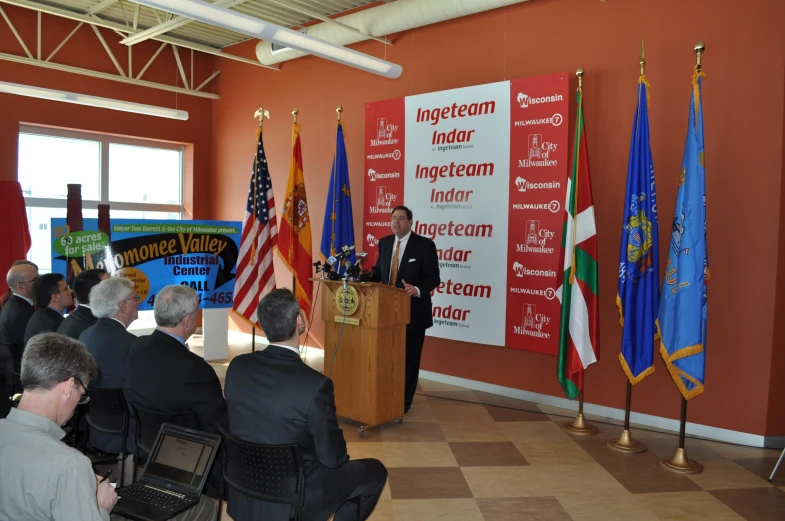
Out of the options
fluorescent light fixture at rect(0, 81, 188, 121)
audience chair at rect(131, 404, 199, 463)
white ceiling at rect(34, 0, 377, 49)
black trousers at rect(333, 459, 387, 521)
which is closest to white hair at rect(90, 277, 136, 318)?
audience chair at rect(131, 404, 199, 463)

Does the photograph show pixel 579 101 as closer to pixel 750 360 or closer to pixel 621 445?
pixel 750 360

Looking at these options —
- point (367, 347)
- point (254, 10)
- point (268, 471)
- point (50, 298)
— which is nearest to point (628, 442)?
point (367, 347)

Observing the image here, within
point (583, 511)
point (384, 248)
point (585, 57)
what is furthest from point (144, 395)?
point (585, 57)

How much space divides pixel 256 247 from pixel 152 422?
450 centimetres

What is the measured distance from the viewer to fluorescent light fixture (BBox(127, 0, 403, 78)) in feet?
15.1

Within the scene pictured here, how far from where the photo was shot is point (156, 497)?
7.45 feet

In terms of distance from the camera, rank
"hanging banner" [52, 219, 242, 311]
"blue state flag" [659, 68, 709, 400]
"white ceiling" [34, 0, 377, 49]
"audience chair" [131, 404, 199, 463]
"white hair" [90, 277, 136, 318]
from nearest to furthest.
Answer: "audience chair" [131, 404, 199, 463]
"white hair" [90, 277, 136, 318]
"blue state flag" [659, 68, 709, 400]
"hanging banner" [52, 219, 242, 311]
"white ceiling" [34, 0, 377, 49]

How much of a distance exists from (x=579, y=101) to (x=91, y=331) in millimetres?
3968

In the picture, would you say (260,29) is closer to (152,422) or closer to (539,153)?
(539,153)

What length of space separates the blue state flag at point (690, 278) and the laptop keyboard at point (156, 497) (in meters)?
3.44

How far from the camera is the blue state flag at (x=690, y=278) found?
14.1ft

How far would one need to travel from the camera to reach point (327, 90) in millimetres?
8016

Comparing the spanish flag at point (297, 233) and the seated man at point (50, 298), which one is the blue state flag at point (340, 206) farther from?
the seated man at point (50, 298)

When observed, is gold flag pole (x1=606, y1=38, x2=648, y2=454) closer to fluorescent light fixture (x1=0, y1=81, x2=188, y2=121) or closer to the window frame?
fluorescent light fixture (x1=0, y1=81, x2=188, y2=121)
